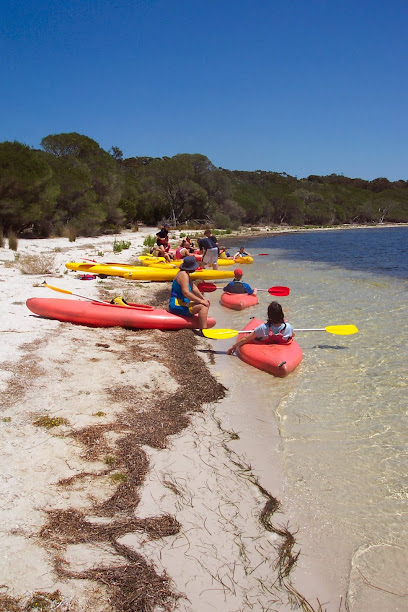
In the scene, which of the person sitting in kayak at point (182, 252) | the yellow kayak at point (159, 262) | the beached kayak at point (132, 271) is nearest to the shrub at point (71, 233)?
the yellow kayak at point (159, 262)

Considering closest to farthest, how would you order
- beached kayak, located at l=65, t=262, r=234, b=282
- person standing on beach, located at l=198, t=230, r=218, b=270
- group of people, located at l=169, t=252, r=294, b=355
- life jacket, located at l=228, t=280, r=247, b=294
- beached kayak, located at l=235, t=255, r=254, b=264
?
group of people, located at l=169, t=252, r=294, b=355
life jacket, located at l=228, t=280, r=247, b=294
beached kayak, located at l=65, t=262, r=234, b=282
person standing on beach, located at l=198, t=230, r=218, b=270
beached kayak, located at l=235, t=255, r=254, b=264

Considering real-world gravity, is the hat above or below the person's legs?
above

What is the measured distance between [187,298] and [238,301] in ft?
8.49

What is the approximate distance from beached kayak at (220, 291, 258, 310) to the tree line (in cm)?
1043

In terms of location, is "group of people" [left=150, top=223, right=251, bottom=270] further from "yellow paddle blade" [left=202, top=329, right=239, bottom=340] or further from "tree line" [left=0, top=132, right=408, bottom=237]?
"yellow paddle blade" [left=202, top=329, right=239, bottom=340]

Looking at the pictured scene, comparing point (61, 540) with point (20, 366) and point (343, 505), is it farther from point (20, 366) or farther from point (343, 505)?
point (20, 366)

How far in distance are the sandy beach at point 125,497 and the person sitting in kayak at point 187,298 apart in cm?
196

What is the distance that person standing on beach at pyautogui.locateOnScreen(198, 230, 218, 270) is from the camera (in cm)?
1323

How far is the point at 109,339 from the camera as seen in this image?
6430 millimetres

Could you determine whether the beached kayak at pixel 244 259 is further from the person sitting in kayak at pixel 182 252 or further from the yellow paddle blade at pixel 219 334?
the yellow paddle blade at pixel 219 334

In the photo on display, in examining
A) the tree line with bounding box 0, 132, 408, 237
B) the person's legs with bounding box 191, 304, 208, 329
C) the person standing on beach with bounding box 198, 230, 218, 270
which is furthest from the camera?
the tree line with bounding box 0, 132, 408, 237

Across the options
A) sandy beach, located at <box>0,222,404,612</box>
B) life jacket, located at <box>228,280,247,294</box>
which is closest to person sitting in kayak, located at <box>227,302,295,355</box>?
sandy beach, located at <box>0,222,404,612</box>

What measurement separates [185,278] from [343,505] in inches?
175

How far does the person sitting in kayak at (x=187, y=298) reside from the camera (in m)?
7.08
